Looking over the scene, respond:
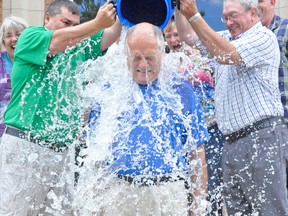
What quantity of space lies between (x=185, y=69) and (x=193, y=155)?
0.95 m

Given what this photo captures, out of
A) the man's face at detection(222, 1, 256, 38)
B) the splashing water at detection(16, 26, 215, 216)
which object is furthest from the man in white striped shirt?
the splashing water at detection(16, 26, 215, 216)

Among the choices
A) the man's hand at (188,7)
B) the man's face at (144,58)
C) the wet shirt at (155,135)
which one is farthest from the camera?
the man's hand at (188,7)

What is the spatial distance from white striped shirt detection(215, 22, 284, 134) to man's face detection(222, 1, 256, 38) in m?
0.05

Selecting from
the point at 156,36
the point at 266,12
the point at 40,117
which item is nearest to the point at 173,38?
the point at 266,12

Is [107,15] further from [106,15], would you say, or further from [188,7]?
[188,7]

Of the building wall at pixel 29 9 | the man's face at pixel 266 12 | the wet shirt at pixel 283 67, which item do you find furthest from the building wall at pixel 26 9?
the wet shirt at pixel 283 67

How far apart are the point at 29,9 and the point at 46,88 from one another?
5788mm

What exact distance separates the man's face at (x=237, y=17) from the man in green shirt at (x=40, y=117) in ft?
2.58

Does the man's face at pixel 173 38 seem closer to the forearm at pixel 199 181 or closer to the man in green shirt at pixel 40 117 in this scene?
the man in green shirt at pixel 40 117

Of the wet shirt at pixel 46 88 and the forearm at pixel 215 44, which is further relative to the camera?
the wet shirt at pixel 46 88

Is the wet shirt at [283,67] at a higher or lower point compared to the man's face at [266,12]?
lower

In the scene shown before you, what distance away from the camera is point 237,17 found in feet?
14.2

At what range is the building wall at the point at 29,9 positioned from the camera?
9.50m

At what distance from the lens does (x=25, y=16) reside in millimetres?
9656
